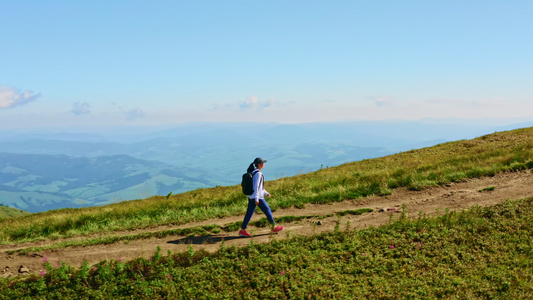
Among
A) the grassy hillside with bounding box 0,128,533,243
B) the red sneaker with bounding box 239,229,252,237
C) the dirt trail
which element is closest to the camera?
the dirt trail

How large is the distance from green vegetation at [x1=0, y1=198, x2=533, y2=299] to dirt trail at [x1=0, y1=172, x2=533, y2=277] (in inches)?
37.6

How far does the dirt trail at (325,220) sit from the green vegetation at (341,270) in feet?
3.13

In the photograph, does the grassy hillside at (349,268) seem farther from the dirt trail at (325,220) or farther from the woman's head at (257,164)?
the woman's head at (257,164)

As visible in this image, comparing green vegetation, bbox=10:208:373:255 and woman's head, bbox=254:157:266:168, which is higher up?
woman's head, bbox=254:157:266:168

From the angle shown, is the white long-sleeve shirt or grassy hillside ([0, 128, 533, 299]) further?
the white long-sleeve shirt

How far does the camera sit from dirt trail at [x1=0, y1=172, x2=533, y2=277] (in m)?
12.1

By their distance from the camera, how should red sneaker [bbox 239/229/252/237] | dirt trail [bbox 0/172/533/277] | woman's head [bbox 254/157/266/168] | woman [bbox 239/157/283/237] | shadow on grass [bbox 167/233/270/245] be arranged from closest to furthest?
dirt trail [bbox 0/172/533/277] < woman's head [bbox 254/157/266/168] < woman [bbox 239/157/283/237] < shadow on grass [bbox 167/233/270/245] < red sneaker [bbox 239/229/252/237]

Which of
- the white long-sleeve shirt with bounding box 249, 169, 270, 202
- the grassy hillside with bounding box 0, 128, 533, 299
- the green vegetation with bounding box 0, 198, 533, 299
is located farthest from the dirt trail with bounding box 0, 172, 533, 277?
the white long-sleeve shirt with bounding box 249, 169, 270, 202

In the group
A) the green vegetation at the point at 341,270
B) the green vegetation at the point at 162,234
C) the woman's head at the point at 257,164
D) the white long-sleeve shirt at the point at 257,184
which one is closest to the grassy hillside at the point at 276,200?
the green vegetation at the point at 162,234

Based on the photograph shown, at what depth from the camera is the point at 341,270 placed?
9.80 m

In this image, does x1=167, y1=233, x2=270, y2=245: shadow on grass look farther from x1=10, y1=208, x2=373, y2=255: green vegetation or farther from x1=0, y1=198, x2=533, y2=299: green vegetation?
x1=0, y1=198, x2=533, y2=299: green vegetation

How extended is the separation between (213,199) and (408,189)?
35.8 ft

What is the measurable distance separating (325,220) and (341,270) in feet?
14.0

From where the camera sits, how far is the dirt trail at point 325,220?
12.1 metres
